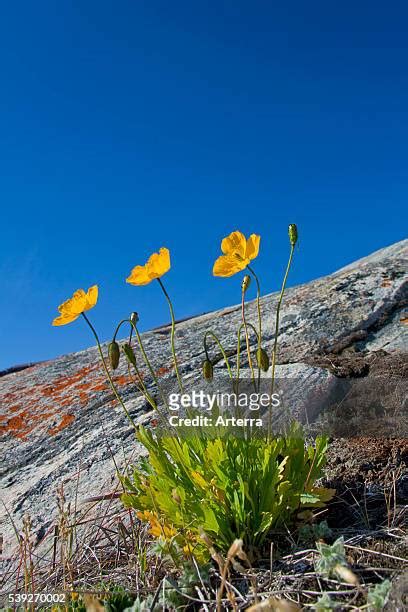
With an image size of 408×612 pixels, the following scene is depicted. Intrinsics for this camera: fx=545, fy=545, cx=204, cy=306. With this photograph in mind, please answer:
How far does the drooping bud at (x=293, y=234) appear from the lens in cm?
222

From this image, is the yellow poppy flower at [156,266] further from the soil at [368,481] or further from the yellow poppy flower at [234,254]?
the soil at [368,481]

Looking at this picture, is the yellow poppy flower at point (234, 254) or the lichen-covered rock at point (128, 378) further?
the lichen-covered rock at point (128, 378)

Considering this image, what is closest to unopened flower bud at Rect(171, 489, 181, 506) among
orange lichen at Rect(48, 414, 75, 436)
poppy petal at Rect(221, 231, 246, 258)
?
poppy petal at Rect(221, 231, 246, 258)

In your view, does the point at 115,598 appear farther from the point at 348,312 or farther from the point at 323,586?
the point at 348,312

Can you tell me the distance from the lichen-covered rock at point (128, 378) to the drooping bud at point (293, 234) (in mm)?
1387

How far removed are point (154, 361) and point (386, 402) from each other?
6.77 feet

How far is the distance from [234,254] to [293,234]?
→ 11.7 inches

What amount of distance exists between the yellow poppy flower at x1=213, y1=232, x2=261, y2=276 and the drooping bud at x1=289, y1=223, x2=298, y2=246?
7.7 inches

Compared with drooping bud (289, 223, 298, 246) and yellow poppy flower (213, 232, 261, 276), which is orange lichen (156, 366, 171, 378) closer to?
yellow poppy flower (213, 232, 261, 276)

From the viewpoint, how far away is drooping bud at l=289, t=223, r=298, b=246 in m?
2.22

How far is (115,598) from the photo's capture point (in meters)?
2.03

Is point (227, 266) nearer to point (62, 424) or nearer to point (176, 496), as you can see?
point (176, 496)

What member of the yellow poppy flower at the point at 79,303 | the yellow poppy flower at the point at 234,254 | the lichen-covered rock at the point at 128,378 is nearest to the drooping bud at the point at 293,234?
the yellow poppy flower at the point at 234,254

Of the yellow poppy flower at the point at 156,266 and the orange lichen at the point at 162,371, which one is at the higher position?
the yellow poppy flower at the point at 156,266
